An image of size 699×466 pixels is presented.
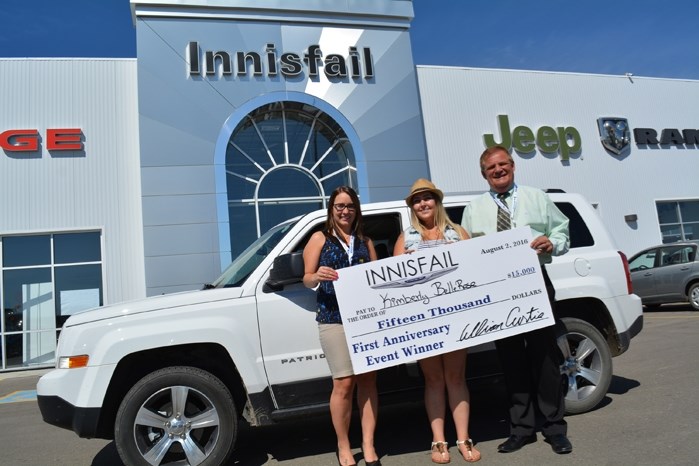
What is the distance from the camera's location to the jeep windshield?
157 inches

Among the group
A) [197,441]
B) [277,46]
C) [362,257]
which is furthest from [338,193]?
[277,46]

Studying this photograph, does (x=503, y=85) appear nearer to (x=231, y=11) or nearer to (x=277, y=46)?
(x=277, y=46)

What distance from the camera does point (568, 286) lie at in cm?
442

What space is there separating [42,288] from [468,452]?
41.3 ft

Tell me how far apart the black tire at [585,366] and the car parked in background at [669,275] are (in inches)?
366

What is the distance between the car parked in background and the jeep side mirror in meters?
11.7

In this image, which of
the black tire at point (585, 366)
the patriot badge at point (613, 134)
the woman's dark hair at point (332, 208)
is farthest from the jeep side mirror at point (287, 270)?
the patriot badge at point (613, 134)

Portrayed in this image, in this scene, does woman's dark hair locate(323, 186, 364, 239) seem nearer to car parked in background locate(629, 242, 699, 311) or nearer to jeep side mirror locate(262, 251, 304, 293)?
jeep side mirror locate(262, 251, 304, 293)

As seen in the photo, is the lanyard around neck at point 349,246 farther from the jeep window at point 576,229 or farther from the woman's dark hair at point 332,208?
the jeep window at point 576,229

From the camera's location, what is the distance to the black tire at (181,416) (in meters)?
3.54

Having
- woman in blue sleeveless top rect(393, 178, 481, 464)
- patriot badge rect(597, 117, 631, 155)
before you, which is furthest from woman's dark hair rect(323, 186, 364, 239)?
patriot badge rect(597, 117, 631, 155)

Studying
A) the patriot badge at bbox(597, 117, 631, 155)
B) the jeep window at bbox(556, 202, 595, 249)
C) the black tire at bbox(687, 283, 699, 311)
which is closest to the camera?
the jeep window at bbox(556, 202, 595, 249)

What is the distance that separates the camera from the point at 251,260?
162 inches

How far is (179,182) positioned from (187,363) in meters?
10.0
